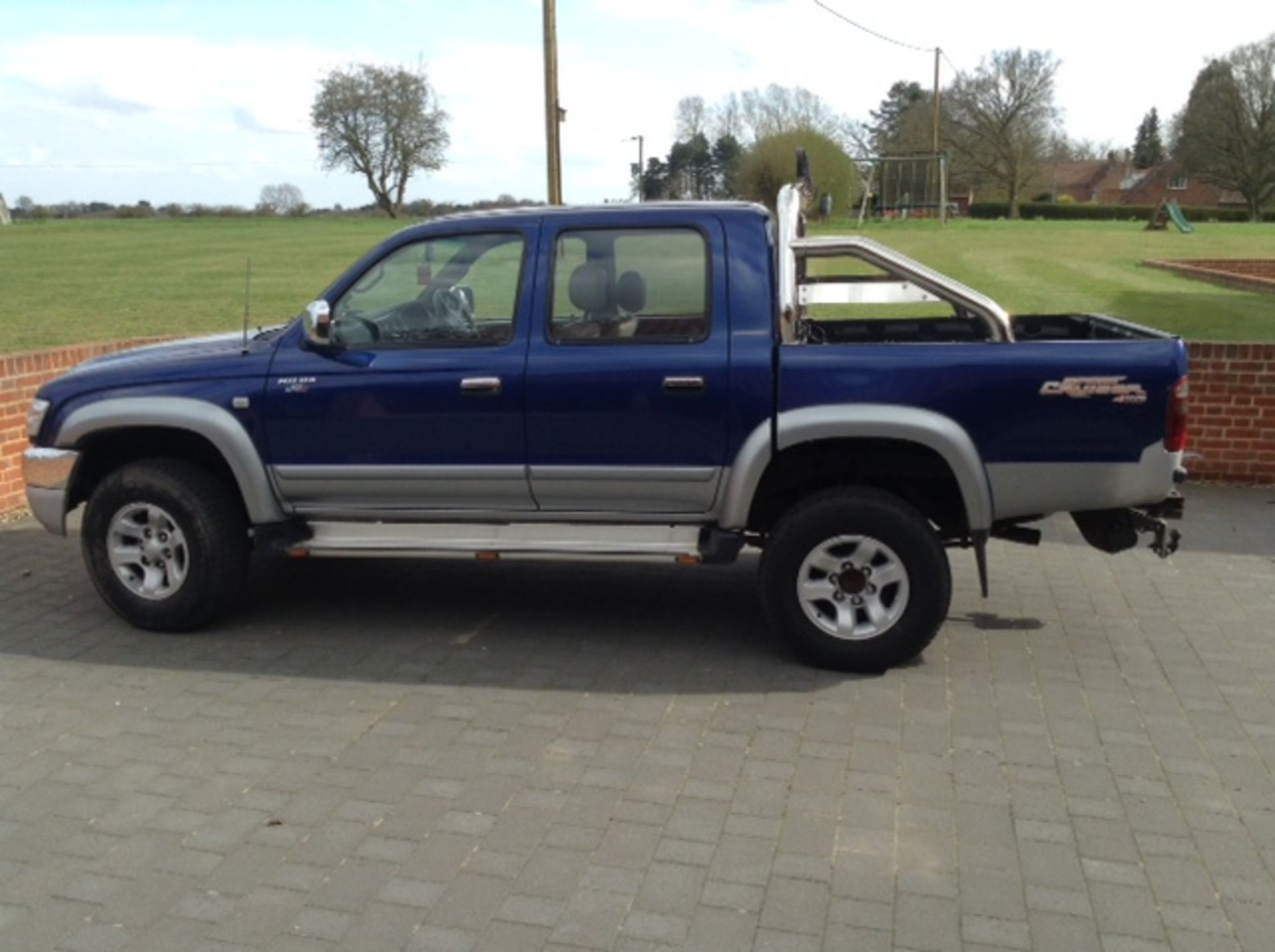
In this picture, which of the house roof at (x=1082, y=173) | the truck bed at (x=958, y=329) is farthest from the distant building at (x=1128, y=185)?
the truck bed at (x=958, y=329)

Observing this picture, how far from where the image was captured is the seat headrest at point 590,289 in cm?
544

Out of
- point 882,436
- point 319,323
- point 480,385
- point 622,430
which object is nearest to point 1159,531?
point 882,436

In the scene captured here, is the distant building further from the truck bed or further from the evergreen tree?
the truck bed

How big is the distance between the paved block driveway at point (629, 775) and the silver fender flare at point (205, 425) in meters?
0.70

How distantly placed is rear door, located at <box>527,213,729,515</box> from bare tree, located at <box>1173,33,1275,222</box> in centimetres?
6965

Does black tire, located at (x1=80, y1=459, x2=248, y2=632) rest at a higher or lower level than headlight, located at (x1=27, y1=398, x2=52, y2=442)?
lower

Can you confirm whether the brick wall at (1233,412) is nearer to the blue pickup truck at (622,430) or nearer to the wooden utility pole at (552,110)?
the blue pickup truck at (622,430)

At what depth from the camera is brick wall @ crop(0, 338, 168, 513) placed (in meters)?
8.05

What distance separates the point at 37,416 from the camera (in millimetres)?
5891

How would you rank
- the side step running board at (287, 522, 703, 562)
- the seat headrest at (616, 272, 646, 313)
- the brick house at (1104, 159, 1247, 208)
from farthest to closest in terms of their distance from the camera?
the brick house at (1104, 159, 1247, 208)
the seat headrest at (616, 272, 646, 313)
the side step running board at (287, 522, 703, 562)

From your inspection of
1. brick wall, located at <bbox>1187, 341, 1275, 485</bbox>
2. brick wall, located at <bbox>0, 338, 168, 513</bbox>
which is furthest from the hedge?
brick wall, located at <bbox>0, 338, 168, 513</bbox>

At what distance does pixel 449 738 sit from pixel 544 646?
106 cm

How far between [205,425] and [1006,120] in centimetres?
7414

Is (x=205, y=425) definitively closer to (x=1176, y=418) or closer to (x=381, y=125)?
(x=1176, y=418)
